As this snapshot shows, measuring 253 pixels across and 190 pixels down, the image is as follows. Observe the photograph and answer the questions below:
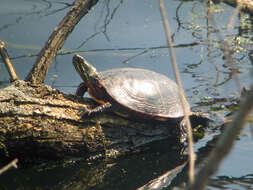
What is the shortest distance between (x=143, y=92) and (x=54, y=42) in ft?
2.64

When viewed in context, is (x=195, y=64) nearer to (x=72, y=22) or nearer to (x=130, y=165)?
(x=72, y=22)

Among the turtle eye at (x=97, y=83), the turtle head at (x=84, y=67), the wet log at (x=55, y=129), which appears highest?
the turtle head at (x=84, y=67)

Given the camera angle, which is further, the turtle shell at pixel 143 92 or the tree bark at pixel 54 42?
the tree bark at pixel 54 42

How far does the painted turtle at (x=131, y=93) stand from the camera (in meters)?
2.00

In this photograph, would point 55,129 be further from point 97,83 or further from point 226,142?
point 226,142

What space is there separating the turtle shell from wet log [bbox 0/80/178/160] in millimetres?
129

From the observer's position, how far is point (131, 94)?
211cm

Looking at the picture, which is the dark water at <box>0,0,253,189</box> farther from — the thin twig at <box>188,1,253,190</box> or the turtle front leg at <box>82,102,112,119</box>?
the thin twig at <box>188,1,253,190</box>

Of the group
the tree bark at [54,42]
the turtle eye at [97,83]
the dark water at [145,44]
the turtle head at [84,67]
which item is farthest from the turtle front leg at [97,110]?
the tree bark at [54,42]

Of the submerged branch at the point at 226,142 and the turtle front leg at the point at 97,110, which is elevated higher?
the submerged branch at the point at 226,142

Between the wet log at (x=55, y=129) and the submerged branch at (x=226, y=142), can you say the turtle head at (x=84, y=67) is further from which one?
the submerged branch at (x=226, y=142)

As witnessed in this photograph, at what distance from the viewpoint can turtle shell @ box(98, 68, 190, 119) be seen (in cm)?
204

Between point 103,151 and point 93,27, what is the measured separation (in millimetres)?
2486

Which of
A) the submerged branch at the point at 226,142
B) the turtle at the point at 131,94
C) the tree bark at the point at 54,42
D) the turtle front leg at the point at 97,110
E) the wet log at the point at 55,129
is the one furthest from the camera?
the tree bark at the point at 54,42
